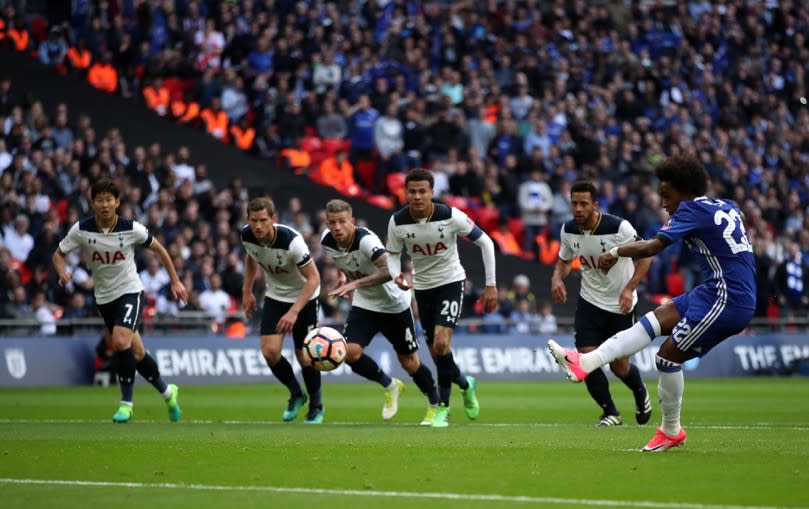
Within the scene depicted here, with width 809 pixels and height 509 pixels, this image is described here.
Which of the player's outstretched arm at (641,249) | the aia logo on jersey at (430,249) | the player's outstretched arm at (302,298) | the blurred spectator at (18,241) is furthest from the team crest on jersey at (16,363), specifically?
the player's outstretched arm at (641,249)

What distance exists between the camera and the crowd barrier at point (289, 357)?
2386 centimetres

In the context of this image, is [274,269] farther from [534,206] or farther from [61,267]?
[534,206]

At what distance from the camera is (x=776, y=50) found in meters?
39.4

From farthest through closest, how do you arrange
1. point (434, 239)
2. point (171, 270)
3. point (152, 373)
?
point (152, 373) → point (171, 270) → point (434, 239)

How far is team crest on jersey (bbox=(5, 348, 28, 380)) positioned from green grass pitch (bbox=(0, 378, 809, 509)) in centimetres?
584

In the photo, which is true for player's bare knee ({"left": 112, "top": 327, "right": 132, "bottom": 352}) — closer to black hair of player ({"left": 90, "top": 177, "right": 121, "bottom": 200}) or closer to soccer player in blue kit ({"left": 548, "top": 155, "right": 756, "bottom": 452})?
Answer: black hair of player ({"left": 90, "top": 177, "right": 121, "bottom": 200})

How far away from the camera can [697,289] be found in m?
10.6

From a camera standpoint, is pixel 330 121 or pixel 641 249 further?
pixel 330 121

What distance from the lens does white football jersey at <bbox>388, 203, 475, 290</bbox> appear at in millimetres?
14703

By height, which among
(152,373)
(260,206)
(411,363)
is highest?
(260,206)

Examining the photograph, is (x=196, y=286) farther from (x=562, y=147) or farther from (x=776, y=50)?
(x=776, y=50)

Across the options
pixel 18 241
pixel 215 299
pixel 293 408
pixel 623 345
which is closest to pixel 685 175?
pixel 623 345

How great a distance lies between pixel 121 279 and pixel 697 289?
742 cm

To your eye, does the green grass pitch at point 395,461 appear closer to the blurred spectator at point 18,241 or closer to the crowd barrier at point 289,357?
the crowd barrier at point 289,357
